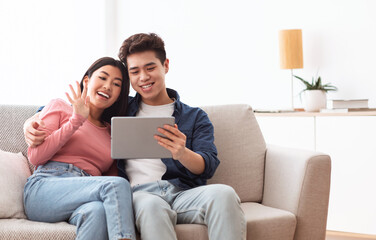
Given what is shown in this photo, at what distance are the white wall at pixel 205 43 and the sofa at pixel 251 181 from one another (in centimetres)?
143

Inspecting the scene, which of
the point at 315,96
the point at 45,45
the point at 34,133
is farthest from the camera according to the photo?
the point at 45,45

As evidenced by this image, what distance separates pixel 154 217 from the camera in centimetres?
176

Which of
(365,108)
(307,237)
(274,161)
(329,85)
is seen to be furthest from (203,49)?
(307,237)

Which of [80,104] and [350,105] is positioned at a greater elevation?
[80,104]

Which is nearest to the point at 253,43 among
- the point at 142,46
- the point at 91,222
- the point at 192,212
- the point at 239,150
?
the point at 239,150

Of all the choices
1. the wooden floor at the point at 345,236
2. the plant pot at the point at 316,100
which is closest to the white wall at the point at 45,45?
the plant pot at the point at 316,100

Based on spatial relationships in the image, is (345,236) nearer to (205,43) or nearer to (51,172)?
(205,43)

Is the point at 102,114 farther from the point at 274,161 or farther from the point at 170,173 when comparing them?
the point at 274,161

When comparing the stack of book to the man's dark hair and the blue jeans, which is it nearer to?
the man's dark hair

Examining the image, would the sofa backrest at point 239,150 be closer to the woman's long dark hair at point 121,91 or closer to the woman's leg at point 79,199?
the woman's long dark hair at point 121,91

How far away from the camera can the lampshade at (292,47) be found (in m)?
3.62

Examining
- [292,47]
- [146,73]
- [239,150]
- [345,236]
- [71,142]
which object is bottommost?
[345,236]

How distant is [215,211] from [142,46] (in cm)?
80

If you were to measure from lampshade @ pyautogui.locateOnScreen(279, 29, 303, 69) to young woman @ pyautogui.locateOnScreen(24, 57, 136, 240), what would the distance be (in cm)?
170
